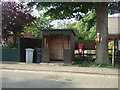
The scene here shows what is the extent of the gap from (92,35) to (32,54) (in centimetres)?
1775

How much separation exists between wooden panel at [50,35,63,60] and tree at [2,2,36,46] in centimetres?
432

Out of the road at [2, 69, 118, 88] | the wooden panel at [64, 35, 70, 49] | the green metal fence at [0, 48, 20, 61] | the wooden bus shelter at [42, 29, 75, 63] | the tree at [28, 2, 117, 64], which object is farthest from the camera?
the green metal fence at [0, 48, 20, 61]

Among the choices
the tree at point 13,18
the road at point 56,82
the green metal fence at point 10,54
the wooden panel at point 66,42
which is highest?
the tree at point 13,18

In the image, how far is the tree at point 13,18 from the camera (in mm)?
16531

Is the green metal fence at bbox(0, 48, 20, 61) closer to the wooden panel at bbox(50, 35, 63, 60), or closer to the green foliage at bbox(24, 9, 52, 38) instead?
the wooden panel at bbox(50, 35, 63, 60)

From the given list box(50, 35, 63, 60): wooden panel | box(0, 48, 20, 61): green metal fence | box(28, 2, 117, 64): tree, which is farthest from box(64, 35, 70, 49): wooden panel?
box(0, 48, 20, 61): green metal fence

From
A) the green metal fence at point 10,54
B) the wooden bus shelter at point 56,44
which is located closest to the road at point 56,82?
the wooden bus shelter at point 56,44

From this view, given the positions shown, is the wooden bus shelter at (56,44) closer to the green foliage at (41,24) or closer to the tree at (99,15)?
the tree at (99,15)

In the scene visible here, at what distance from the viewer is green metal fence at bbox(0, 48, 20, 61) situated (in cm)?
1491

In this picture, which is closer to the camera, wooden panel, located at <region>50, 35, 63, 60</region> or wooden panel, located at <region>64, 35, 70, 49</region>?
wooden panel, located at <region>64, 35, 70, 49</region>

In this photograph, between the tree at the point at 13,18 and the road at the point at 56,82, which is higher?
the tree at the point at 13,18

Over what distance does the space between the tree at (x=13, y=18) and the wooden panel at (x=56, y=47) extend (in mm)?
4317

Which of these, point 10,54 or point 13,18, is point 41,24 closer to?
point 13,18

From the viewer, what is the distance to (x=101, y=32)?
40.5ft
